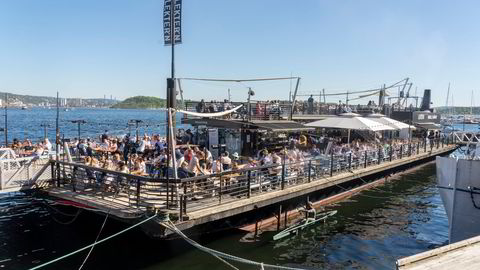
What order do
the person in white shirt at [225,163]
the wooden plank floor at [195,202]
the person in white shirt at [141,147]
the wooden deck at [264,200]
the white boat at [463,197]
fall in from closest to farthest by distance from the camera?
the wooden plank floor at [195,202] → the wooden deck at [264,200] → the white boat at [463,197] → the person in white shirt at [225,163] → the person in white shirt at [141,147]

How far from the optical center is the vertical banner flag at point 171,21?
37.2 feet

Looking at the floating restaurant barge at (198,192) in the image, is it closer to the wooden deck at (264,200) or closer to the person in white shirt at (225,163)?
the wooden deck at (264,200)

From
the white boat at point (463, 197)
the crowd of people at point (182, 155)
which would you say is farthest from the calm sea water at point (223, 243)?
the crowd of people at point (182, 155)

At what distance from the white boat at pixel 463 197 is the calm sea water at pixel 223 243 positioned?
3.32 ft

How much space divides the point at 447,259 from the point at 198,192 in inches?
255

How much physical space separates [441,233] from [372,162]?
7535 millimetres

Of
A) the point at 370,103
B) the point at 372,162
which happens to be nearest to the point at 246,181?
the point at 372,162

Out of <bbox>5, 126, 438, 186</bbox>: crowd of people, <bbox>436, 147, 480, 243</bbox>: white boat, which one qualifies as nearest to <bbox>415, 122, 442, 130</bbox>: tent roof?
<bbox>5, 126, 438, 186</bbox>: crowd of people

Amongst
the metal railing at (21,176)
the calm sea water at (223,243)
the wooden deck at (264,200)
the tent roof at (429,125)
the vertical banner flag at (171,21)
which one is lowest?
the calm sea water at (223,243)

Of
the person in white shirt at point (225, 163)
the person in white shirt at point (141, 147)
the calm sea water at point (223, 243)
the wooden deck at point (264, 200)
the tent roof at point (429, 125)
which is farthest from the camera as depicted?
the tent roof at point (429, 125)

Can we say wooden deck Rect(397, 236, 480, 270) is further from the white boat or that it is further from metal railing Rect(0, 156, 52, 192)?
metal railing Rect(0, 156, 52, 192)

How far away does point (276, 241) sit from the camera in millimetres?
14594

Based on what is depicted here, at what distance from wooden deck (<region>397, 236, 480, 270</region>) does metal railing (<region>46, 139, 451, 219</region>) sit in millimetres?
5456

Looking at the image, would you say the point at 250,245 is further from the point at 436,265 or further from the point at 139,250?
the point at 436,265
